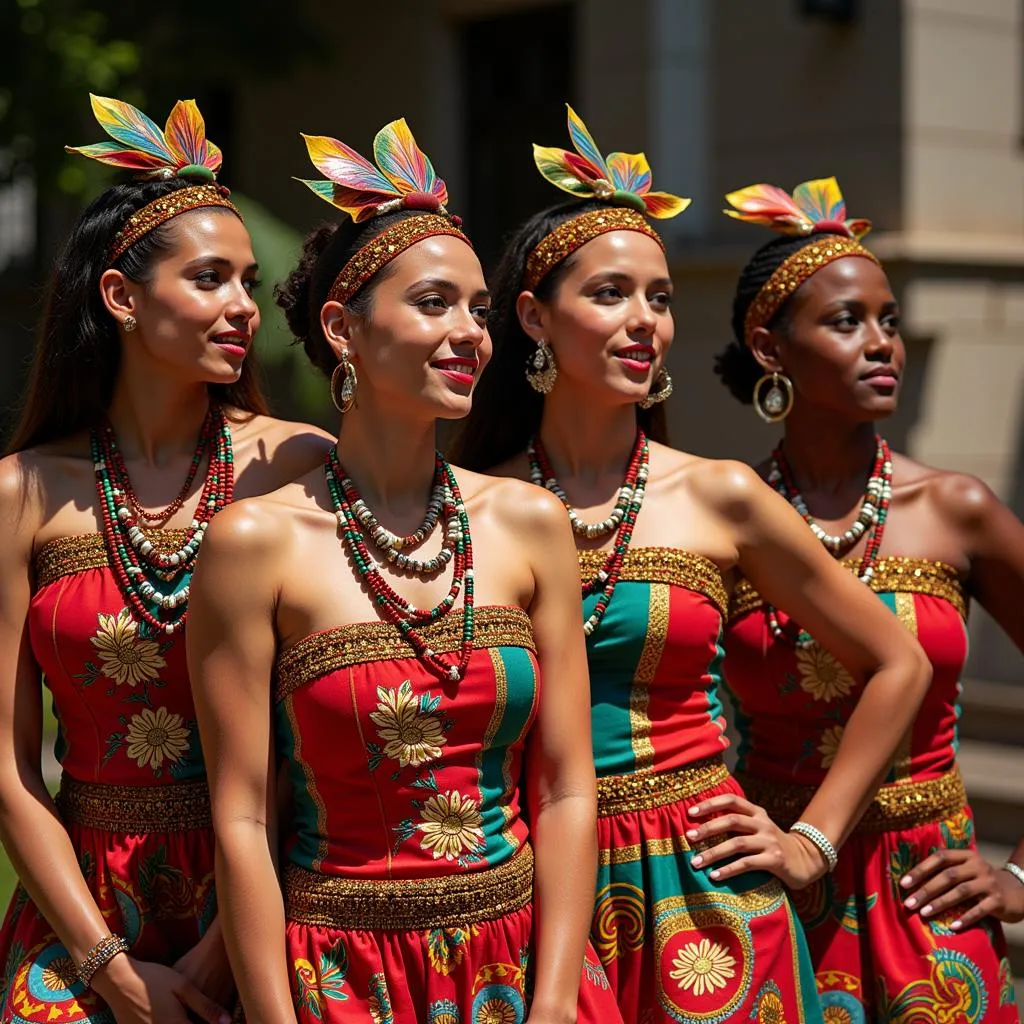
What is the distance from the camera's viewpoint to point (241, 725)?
2.61m

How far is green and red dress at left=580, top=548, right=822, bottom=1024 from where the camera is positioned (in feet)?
9.94

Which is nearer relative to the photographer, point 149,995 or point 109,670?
point 149,995

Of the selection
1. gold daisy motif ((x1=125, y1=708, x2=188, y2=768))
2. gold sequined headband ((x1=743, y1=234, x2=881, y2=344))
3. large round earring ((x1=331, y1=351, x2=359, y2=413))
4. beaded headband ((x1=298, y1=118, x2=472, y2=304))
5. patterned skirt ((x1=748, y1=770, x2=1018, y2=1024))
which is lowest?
patterned skirt ((x1=748, y1=770, x2=1018, y2=1024))

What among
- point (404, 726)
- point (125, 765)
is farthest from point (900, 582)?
point (125, 765)

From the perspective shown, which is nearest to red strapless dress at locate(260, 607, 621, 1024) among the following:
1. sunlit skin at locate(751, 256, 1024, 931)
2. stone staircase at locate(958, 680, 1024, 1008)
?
sunlit skin at locate(751, 256, 1024, 931)

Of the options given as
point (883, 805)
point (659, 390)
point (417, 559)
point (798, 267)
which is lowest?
point (883, 805)

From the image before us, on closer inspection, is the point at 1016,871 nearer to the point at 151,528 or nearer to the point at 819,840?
the point at 819,840

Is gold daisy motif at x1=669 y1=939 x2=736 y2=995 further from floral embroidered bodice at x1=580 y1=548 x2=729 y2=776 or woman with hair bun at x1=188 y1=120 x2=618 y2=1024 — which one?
floral embroidered bodice at x1=580 y1=548 x2=729 y2=776

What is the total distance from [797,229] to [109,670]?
1937 millimetres

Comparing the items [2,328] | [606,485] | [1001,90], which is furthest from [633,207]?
[2,328]

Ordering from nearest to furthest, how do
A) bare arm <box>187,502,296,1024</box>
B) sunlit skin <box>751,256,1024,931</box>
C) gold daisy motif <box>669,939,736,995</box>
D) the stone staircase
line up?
bare arm <box>187,502,296,1024</box> → gold daisy motif <box>669,939,736,995</box> → sunlit skin <box>751,256,1024,931</box> → the stone staircase

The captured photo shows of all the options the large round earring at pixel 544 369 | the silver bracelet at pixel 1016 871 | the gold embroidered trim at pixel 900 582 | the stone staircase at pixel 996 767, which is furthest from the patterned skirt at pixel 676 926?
the stone staircase at pixel 996 767

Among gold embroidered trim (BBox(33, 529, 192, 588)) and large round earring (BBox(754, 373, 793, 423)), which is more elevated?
large round earring (BBox(754, 373, 793, 423))

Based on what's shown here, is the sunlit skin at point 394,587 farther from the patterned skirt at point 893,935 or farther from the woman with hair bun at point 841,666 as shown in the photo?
the patterned skirt at point 893,935
